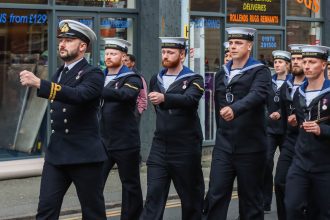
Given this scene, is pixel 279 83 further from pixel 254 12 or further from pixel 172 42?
pixel 254 12

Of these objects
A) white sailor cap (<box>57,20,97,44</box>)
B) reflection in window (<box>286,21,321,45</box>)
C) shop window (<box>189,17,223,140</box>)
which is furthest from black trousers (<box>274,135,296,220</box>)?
reflection in window (<box>286,21,321,45</box>)

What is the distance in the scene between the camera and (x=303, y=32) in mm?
17328

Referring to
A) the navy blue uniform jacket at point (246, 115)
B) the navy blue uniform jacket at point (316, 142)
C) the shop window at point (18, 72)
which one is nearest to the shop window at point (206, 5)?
the shop window at point (18, 72)

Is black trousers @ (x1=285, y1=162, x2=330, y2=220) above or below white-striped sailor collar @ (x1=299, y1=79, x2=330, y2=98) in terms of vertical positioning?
below

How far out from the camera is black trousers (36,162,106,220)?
6516 mm

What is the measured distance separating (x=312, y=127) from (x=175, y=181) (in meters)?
1.73

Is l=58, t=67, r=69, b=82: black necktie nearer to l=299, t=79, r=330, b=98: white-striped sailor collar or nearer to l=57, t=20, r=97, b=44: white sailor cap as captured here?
l=57, t=20, r=97, b=44: white sailor cap

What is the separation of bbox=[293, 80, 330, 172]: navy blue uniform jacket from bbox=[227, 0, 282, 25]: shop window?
8394mm

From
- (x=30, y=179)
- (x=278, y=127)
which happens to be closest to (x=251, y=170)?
(x=278, y=127)

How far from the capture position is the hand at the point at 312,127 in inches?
269

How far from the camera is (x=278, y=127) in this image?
10.0 m

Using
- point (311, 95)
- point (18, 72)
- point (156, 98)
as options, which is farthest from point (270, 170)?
point (18, 72)

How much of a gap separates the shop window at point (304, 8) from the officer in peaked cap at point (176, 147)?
9.33 m

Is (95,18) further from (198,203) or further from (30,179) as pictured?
(198,203)
